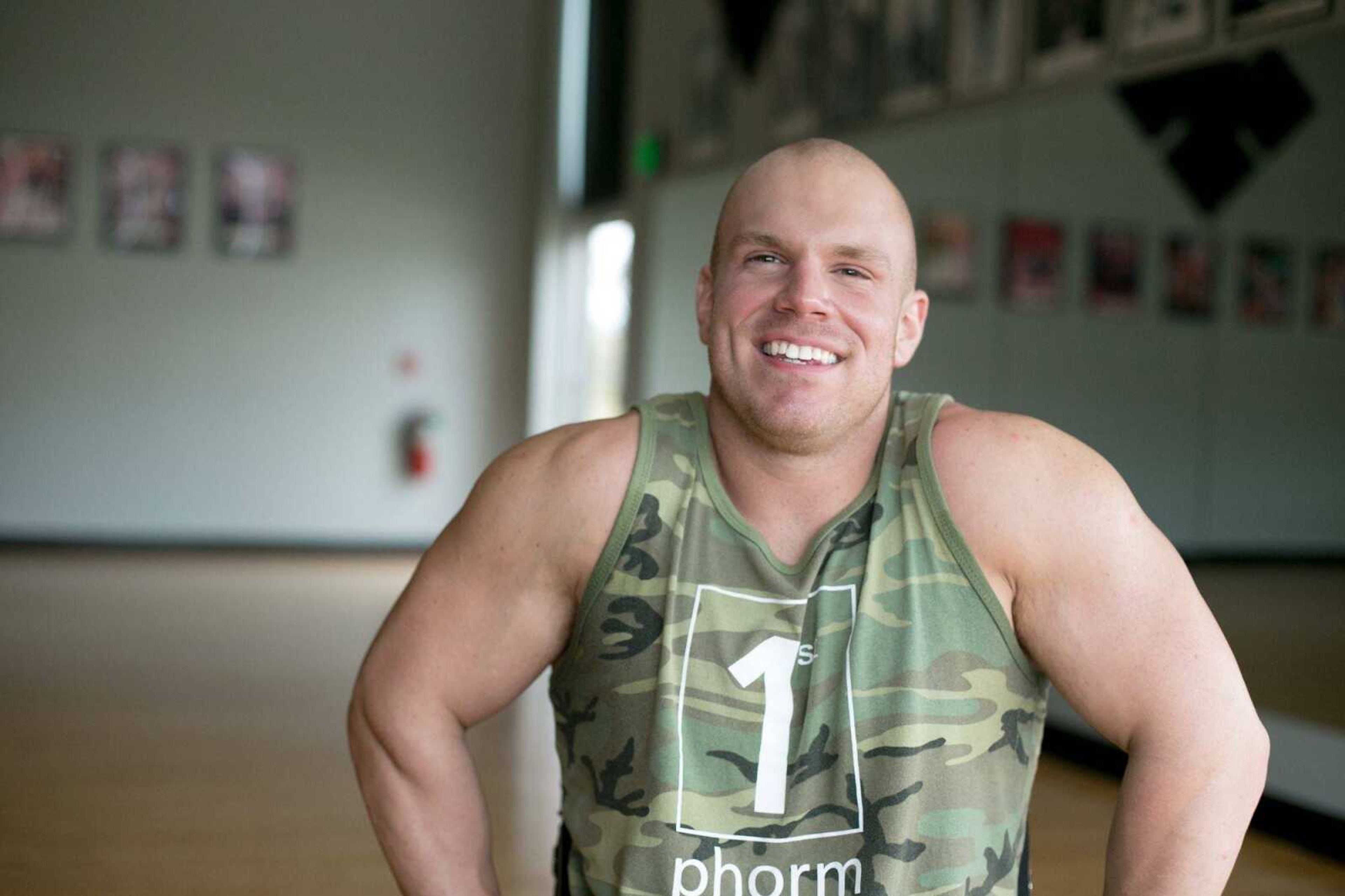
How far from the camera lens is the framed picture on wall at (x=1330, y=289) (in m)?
3.38

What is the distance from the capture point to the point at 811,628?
1397 millimetres

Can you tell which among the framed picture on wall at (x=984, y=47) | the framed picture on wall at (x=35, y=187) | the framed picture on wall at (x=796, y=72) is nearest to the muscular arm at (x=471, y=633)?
the framed picture on wall at (x=984, y=47)

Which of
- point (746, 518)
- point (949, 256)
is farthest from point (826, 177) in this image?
point (949, 256)

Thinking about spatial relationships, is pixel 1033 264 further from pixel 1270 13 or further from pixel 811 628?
pixel 811 628

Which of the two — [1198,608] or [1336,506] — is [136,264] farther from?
[1198,608]

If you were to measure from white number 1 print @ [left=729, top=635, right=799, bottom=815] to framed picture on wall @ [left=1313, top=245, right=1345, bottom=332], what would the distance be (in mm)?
2533

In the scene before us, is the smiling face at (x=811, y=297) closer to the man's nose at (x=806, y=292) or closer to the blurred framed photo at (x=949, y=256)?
the man's nose at (x=806, y=292)

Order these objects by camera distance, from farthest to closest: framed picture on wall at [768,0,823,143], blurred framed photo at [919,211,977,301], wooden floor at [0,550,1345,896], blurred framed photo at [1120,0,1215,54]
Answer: framed picture on wall at [768,0,823,143] → blurred framed photo at [919,211,977,301] → blurred framed photo at [1120,0,1215,54] → wooden floor at [0,550,1345,896]

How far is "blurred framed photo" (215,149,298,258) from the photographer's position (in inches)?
345

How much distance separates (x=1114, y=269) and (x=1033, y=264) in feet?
1.22

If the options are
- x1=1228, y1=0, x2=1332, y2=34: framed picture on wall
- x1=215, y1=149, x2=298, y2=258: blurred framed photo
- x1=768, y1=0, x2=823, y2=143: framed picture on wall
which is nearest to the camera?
x1=1228, y1=0, x2=1332, y2=34: framed picture on wall

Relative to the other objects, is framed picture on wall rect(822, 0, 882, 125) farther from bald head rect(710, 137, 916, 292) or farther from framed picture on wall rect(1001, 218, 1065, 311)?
bald head rect(710, 137, 916, 292)

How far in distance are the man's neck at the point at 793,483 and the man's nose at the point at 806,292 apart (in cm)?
13

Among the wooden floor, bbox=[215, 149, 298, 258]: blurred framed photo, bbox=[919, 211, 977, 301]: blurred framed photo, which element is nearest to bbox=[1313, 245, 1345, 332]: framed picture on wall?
the wooden floor
